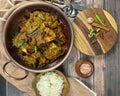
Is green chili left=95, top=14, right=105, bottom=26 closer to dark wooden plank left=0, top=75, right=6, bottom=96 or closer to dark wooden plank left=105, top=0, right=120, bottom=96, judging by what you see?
dark wooden plank left=105, top=0, right=120, bottom=96

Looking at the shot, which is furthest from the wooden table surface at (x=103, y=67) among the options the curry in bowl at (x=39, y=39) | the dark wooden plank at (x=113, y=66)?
the curry in bowl at (x=39, y=39)

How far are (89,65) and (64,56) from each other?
21 cm

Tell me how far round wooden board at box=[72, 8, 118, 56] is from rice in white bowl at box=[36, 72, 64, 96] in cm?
21

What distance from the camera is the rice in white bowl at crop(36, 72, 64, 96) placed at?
1949mm

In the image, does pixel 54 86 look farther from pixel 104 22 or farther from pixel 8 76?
pixel 104 22

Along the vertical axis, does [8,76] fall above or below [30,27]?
below

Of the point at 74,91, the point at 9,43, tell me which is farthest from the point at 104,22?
the point at 9,43

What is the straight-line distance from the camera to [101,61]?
6.64ft

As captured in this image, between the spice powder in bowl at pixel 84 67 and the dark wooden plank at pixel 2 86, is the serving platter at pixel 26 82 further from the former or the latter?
the dark wooden plank at pixel 2 86

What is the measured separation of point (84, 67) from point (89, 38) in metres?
0.16

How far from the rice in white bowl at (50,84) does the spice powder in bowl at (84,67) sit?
0.11 metres

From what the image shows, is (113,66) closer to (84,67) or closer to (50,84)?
(84,67)

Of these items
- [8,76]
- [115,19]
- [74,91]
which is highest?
[115,19]

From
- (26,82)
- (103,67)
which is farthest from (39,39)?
(103,67)
